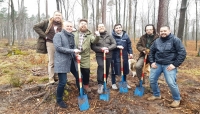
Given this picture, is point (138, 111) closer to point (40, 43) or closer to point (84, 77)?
point (84, 77)

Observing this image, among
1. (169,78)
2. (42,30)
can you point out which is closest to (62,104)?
(42,30)

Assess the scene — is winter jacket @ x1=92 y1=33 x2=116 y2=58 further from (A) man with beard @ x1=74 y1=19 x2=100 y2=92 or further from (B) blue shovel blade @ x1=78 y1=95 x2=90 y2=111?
(B) blue shovel blade @ x1=78 y1=95 x2=90 y2=111

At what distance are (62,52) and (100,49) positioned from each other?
1.12m

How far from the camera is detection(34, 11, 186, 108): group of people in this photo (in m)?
3.83

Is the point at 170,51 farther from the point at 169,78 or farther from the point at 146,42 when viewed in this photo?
the point at 146,42

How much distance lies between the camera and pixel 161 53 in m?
4.10

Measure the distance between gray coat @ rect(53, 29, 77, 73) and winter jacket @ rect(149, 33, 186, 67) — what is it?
80.6 inches

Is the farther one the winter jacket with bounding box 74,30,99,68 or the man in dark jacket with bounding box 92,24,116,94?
the man in dark jacket with bounding box 92,24,116,94

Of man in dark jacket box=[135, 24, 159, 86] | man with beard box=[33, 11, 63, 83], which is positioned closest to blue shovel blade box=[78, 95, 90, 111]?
man with beard box=[33, 11, 63, 83]

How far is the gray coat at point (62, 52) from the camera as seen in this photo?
12.2 feet

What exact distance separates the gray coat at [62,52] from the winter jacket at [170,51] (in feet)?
6.72

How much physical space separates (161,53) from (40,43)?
307 cm

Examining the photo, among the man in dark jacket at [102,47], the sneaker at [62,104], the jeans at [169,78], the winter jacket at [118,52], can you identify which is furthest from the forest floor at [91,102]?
the winter jacket at [118,52]

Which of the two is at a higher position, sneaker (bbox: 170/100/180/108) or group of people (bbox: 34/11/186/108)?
group of people (bbox: 34/11/186/108)
